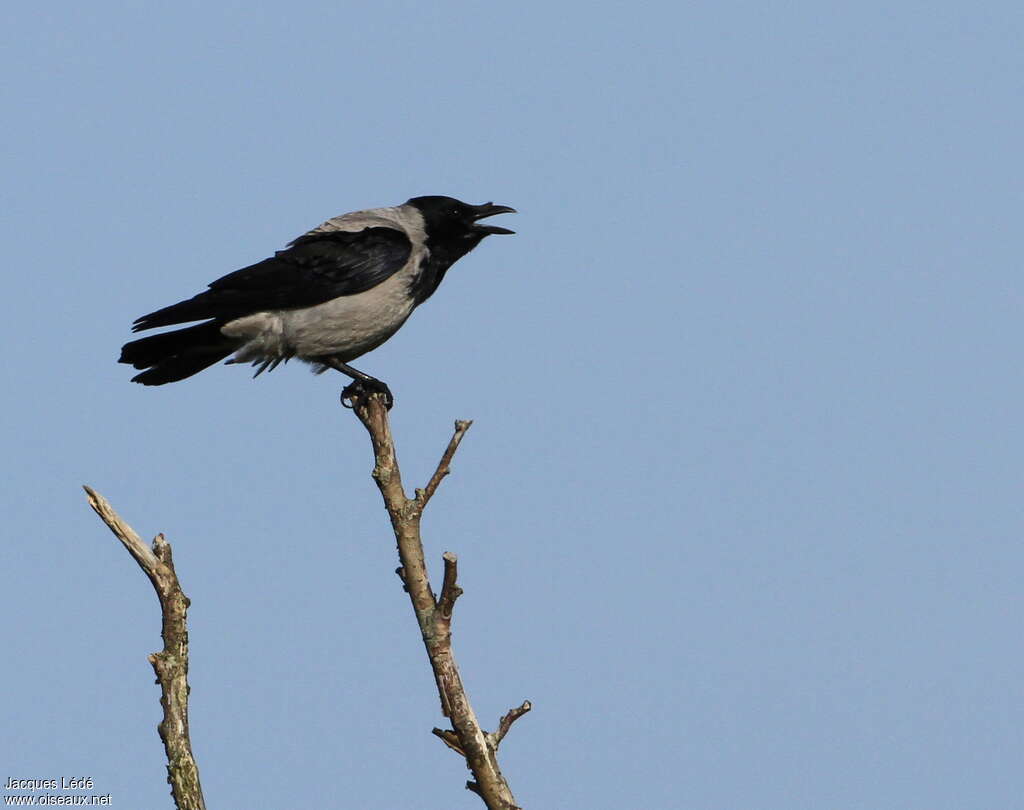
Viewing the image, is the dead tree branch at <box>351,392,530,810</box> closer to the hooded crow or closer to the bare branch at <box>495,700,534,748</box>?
the bare branch at <box>495,700,534,748</box>

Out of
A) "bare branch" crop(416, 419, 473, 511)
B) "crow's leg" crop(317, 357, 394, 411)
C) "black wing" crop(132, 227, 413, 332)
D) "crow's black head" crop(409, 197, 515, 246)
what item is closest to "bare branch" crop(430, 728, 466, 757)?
"bare branch" crop(416, 419, 473, 511)

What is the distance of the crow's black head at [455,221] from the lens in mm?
10336

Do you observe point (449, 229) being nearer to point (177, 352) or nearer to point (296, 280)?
point (296, 280)

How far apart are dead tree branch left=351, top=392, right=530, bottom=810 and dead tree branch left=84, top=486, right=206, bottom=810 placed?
130 centimetres

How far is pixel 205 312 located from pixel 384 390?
139 cm

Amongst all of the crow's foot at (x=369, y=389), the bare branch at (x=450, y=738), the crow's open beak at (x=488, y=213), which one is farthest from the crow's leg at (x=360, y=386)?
the bare branch at (x=450, y=738)

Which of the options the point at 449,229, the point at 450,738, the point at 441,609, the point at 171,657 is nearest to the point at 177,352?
the point at 449,229

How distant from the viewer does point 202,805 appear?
6.91m

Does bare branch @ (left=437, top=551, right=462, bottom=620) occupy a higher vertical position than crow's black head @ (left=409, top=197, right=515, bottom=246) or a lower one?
lower

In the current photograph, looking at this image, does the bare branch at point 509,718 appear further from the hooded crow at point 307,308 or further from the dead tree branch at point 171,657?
the hooded crow at point 307,308

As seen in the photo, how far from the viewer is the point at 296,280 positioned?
9477mm

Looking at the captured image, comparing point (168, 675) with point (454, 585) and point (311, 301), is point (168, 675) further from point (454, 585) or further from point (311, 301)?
point (311, 301)

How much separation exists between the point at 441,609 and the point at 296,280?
310cm

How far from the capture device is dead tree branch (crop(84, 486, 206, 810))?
6.89m
